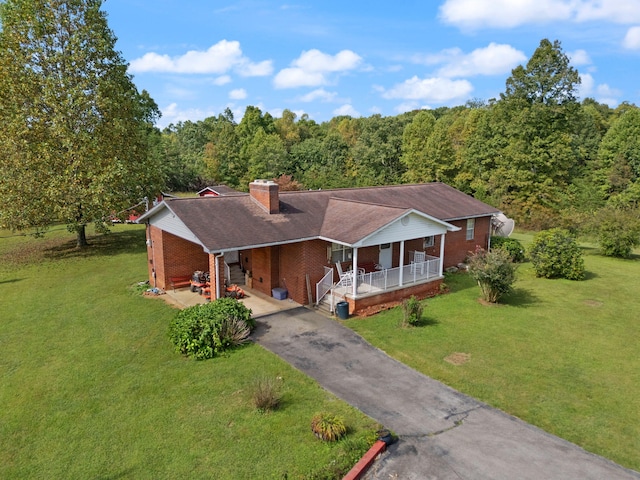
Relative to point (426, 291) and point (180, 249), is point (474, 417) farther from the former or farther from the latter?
point (180, 249)

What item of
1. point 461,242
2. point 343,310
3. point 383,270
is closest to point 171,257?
point 343,310

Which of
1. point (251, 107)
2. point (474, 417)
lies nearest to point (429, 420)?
point (474, 417)

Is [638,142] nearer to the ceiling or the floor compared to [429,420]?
nearer to the ceiling

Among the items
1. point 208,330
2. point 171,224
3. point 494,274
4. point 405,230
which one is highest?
point 171,224

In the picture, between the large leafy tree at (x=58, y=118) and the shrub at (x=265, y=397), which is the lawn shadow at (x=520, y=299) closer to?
the shrub at (x=265, y=397)

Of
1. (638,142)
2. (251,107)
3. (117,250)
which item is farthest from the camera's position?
(251,107)

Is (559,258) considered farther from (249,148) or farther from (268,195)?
(249,148)
